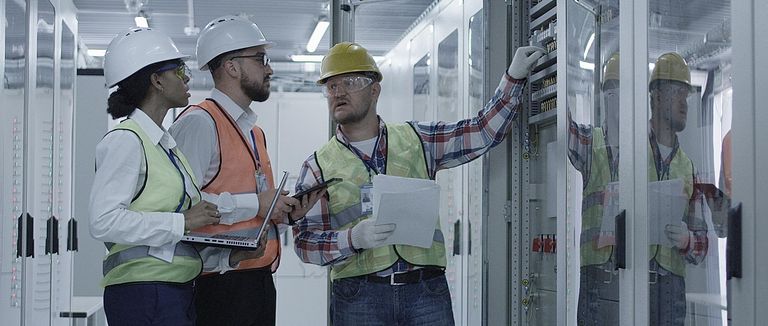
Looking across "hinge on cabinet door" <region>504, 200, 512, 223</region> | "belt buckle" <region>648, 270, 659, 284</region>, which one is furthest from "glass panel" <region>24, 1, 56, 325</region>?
"belt buckle" <region>648, 270, 659, 284</region>

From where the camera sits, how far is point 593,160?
10.9 feet

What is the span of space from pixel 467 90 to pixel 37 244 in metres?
2.29

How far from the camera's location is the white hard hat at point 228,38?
3.70 m

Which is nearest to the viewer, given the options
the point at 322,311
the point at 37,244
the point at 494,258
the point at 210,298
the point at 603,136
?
the point at 603,136

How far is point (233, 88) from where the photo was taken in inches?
146

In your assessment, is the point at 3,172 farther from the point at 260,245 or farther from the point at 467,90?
the point at 467,90

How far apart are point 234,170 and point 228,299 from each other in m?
0.45

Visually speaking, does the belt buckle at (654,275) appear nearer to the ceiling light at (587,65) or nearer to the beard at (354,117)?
the ceiling light at (587,65)

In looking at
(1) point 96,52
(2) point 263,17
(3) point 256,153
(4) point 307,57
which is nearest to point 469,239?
(3) point 256,153

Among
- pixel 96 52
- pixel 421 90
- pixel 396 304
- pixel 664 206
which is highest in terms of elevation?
pixel 96 52

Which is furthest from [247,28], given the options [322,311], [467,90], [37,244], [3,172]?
[322,311]

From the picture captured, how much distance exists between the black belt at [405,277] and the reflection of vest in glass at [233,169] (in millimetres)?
415

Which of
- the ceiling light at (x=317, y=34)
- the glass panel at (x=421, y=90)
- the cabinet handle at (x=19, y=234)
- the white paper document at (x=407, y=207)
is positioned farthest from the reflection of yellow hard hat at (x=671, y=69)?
the ceiling light at (x=317, y=34)

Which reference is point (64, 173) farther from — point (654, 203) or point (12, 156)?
point (654, 203)
